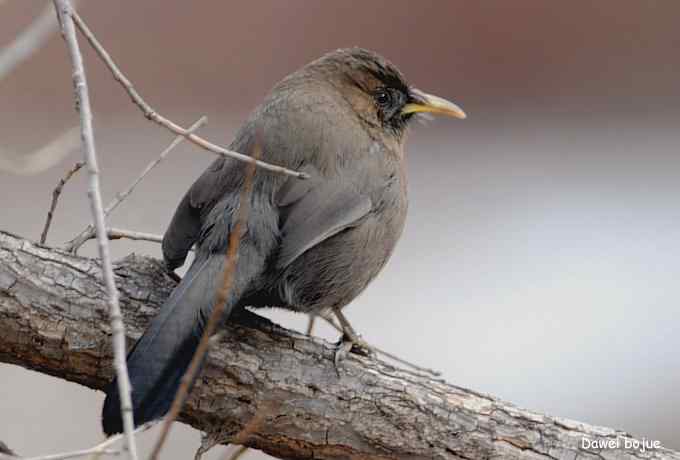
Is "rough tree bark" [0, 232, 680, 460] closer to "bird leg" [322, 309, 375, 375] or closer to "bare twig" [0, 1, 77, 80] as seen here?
"bird leg" [322, 309, 375, 375]

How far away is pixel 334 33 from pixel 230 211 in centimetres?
581

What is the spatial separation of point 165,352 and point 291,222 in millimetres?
786

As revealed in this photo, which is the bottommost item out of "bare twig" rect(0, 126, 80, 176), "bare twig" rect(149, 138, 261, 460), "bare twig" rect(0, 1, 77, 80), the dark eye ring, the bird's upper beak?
"bare twig" rect(149, 138, 261, 460)

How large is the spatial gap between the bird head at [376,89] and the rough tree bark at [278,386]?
122 cm

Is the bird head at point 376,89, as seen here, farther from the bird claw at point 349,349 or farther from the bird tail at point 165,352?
the bird tail at point 165,352

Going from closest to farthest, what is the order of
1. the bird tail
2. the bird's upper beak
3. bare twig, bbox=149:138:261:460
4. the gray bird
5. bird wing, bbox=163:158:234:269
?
bare twig, bbox=149:138:261:460 < the bird tail < the gray bird < bird wing, bbox=163:158:234:269 < the bird's upper beak

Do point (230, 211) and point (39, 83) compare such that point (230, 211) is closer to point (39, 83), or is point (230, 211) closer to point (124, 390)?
point (124, 390)

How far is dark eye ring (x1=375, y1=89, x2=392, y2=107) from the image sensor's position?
17.1ft

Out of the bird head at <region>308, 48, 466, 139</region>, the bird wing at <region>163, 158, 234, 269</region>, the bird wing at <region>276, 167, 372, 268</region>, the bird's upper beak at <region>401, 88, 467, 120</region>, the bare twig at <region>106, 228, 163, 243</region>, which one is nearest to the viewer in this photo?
the bare twig at <region>106, 228, 163, 243</region>

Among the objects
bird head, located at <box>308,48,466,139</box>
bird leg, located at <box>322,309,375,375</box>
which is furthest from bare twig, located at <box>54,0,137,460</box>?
bird head, located at <box>308,48,466,139</box>

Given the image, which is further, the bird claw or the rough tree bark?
the bird claw

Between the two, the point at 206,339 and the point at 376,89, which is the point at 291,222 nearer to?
the point at 206,339

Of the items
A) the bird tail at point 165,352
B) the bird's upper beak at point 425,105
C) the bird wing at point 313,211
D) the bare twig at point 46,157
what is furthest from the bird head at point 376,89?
the bird tail at point 165,352

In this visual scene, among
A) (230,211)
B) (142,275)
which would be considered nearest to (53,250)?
(142,275)
